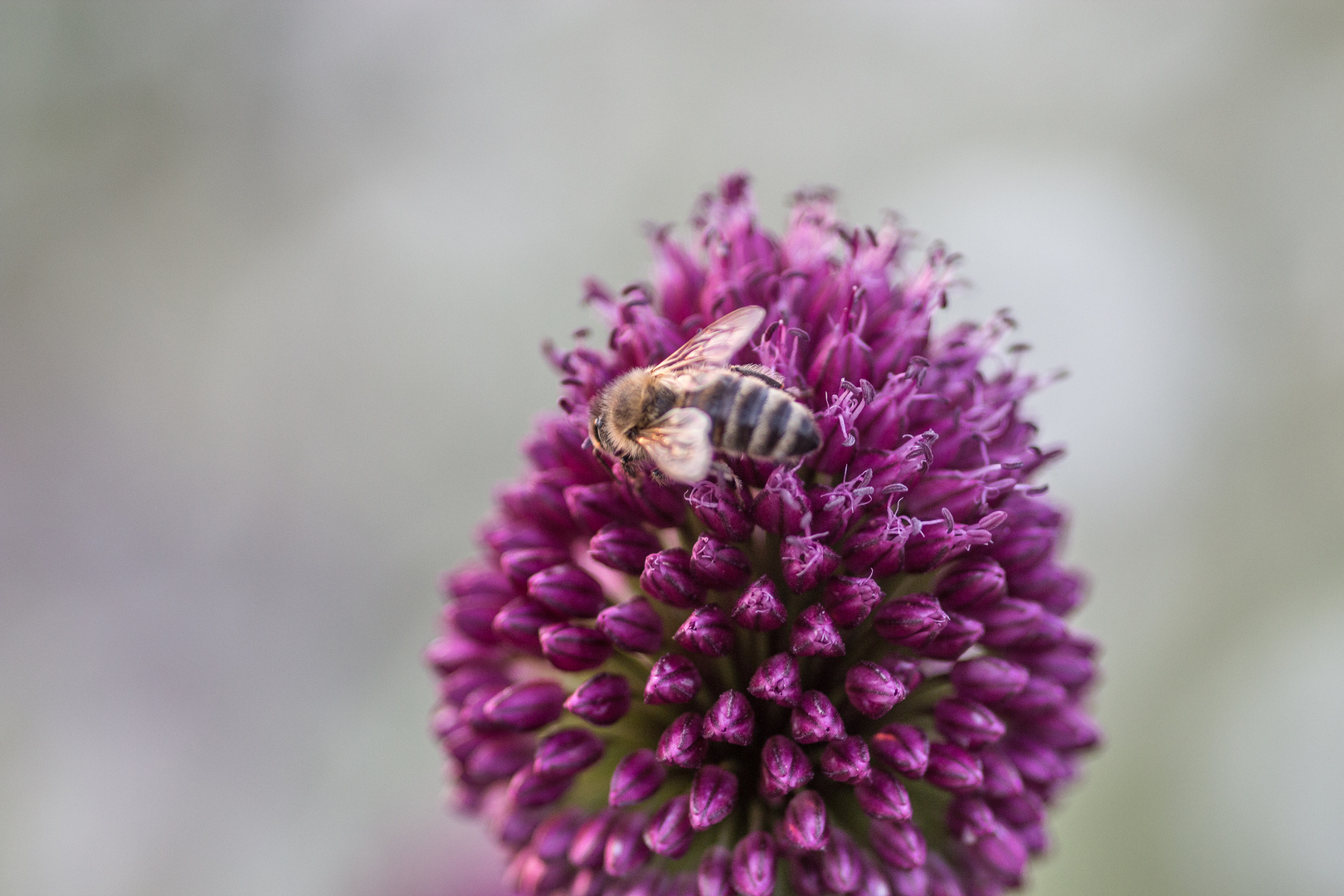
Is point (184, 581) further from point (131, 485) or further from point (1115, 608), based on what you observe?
point (1115, 608)

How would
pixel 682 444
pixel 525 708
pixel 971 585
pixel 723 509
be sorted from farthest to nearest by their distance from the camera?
pixel 525 708, pixel 971 585, pixel 723 509, pixel 682 444

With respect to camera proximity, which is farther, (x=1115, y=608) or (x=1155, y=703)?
(x=1115, y=608)

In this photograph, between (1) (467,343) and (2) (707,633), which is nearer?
(2) (707,633)

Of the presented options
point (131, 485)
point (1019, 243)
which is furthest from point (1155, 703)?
point (131, 485)

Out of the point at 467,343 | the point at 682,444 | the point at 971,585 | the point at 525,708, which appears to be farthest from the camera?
the point at 467,343

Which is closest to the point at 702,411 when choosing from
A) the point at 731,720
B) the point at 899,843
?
the point at 731,720

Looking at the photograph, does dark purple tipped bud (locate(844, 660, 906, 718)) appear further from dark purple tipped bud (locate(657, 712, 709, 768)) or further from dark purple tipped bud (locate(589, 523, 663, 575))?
dark purple tipped bud (locate(589, 523, 663, 575))

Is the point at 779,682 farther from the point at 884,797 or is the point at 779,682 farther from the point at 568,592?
the point at 568,592
